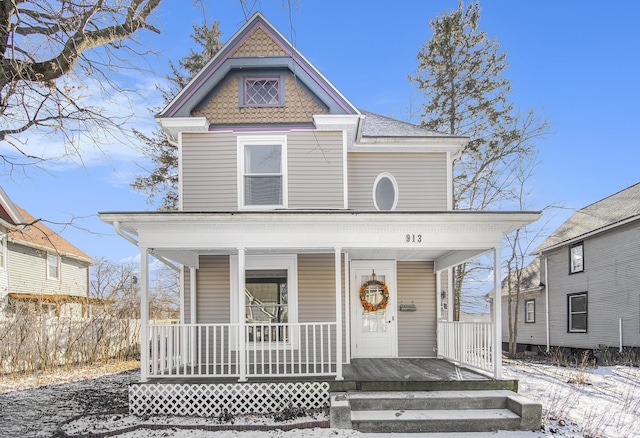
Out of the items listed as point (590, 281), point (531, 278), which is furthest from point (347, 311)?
point (531, 278)

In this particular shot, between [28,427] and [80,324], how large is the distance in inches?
284

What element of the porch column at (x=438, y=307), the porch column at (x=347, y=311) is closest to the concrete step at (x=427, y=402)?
the porch column at (x=347, y=311)

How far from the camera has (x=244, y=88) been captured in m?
9.77

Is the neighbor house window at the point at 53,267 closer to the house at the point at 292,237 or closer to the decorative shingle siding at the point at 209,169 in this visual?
the house at the point at 292,237

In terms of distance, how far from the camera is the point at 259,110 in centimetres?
973

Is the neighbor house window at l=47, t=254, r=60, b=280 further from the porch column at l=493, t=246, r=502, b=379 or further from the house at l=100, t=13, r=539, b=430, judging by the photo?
the porch column at l=493, t=246, r=502, b=379

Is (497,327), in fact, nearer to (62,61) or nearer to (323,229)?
(323,229)

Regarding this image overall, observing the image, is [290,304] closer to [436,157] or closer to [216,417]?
[216,417]

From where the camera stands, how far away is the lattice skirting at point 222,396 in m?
7.62

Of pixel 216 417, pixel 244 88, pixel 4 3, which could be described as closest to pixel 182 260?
pixel 216 417

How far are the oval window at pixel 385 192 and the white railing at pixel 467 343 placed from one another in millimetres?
2925

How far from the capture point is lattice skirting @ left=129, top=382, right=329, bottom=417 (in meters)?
7.62

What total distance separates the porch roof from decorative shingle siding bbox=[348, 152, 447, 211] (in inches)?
108

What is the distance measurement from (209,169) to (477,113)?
1365cm
